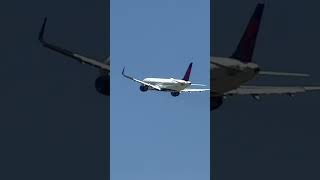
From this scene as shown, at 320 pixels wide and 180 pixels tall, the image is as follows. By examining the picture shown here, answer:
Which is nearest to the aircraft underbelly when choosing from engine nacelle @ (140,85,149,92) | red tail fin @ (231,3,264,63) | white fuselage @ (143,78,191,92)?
red tail fin @ (231,3,264,63)

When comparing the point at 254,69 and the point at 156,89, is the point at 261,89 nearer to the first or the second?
the point at 254,69

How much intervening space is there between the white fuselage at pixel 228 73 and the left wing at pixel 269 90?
175 centimetres

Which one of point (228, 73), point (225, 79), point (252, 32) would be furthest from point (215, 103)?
point (252, 32)

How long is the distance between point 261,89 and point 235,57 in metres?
6.57

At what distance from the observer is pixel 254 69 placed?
13025cm

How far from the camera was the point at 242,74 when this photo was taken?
129750mm

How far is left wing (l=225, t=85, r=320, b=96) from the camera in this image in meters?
132

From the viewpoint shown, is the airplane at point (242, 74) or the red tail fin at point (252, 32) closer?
the airplane at point (242, 74)

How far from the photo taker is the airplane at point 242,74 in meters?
127

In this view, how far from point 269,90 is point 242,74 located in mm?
7623
